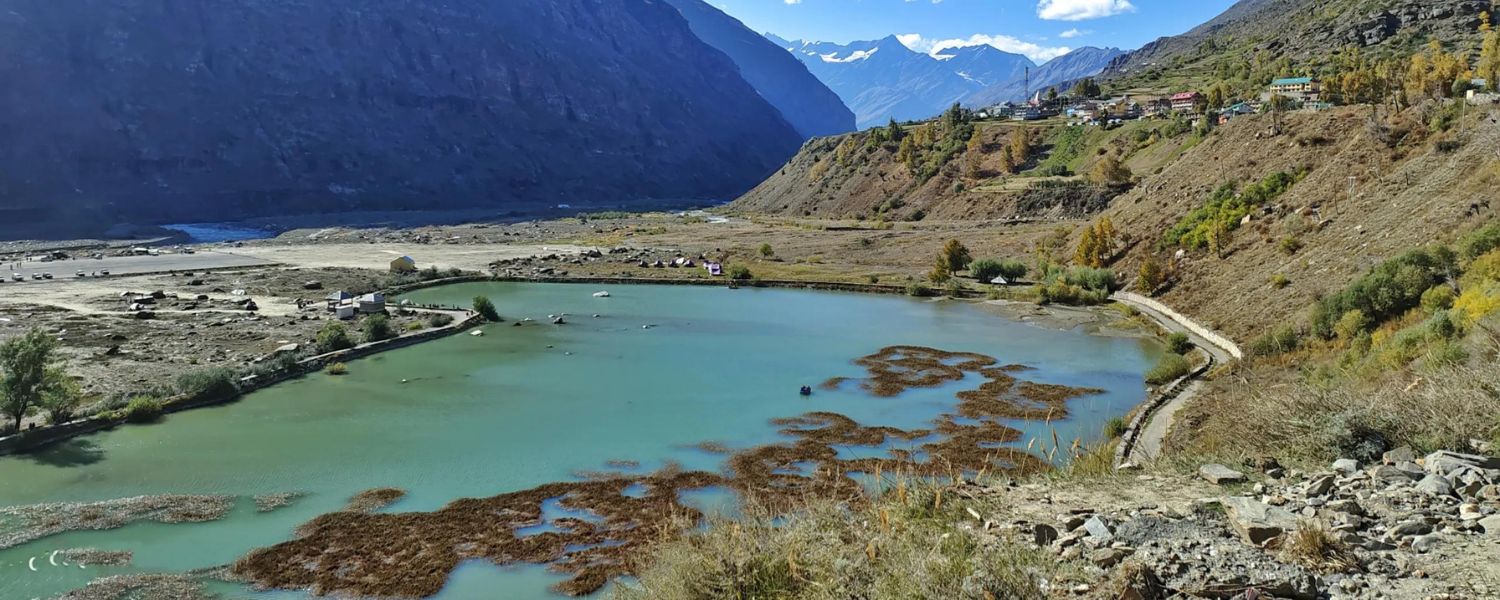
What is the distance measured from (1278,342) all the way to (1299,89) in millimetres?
51817

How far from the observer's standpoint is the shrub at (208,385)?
1049 inches

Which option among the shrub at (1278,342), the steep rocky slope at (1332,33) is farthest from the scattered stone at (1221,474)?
the steep rocky slope at (1332,33)

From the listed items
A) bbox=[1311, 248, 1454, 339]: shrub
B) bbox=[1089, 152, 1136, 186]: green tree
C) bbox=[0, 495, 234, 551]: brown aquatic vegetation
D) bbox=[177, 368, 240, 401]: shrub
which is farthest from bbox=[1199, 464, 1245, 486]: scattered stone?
bbox=[1089, 152, 1136, 186]: green tree

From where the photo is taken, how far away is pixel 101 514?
17328mm

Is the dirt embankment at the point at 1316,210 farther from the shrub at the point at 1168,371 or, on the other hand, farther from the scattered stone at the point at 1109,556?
the scattered stone at the point at 1109,556

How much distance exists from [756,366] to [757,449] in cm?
1071

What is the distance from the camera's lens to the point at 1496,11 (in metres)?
80.9

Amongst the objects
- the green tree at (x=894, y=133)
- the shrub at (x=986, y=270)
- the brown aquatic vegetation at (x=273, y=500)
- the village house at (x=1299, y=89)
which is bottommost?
the brown aquatic vegetation at (x=273, y=500)

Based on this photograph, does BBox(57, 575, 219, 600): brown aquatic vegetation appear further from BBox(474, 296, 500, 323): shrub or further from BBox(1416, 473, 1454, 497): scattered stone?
BBox(474, 296, 500, 323): shrub

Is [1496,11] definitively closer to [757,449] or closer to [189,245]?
[757,449]

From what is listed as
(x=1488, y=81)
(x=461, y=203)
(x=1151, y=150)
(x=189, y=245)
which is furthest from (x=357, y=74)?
(x=1488, y=81)

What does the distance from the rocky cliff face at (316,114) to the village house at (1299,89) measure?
113616 millimetres

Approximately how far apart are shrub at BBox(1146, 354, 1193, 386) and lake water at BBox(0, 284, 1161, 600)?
68 cm

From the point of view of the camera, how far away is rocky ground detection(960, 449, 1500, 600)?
236 inches
